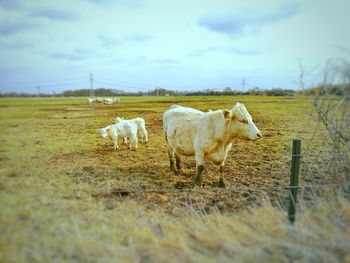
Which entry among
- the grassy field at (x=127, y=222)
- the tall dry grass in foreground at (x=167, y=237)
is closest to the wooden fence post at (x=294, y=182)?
the grassy field at (x=127, y=222)

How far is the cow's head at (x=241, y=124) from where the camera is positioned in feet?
16.9

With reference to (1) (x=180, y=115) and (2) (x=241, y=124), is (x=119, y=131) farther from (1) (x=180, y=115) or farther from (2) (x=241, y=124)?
(2) (x=241, y=124)

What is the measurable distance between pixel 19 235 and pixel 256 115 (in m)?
14.2

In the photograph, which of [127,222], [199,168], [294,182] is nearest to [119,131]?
[199,168]

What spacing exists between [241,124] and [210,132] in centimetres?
70

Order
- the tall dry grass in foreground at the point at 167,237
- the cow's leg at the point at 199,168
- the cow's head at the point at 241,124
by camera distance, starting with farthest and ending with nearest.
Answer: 1. the cow's leg at the point at 199,168
2. the cow's head at the point at 241,124
3. the tall dry grass in foreground at the point at 167,237

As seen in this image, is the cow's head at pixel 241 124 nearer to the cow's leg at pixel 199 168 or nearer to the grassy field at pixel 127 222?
the cow's leg at pixel 199 168

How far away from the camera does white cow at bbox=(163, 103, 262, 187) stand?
523 centimetres

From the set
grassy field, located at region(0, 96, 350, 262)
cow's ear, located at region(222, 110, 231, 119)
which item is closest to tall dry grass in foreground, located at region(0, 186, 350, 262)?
grassy field, located at region(0, 96, 350, 262)

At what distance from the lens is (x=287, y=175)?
607 cm

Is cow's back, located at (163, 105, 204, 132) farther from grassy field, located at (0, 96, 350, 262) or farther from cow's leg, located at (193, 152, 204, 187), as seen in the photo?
grassy field, located at (0, 96, 350, 262)

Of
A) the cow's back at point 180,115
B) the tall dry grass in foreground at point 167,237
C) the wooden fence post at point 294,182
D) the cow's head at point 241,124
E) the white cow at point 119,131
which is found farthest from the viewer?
the white cow at point 119,131

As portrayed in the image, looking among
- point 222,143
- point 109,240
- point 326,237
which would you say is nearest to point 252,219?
point 326,237

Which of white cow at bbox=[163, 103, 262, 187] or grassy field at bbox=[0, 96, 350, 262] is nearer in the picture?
grassy field at bbox=[0, 96, 350, 262]
